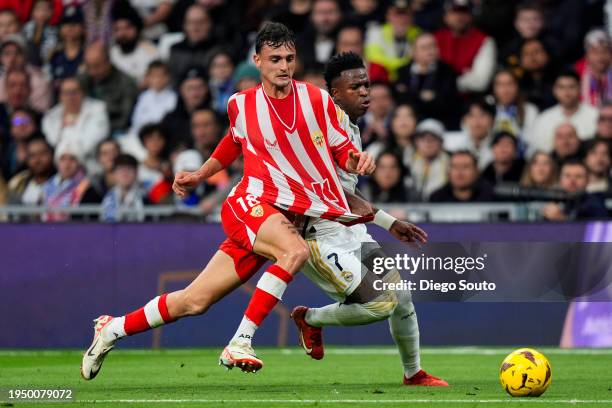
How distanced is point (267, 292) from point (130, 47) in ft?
31.9

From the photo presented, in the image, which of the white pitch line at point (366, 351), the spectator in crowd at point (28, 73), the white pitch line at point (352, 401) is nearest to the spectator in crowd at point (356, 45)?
the white pitch line at point (366, 351)

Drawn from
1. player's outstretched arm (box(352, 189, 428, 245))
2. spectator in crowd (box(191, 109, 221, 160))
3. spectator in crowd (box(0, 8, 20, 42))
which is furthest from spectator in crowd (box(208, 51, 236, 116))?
player's outstretched arm (box(352, 189, 428, 245))

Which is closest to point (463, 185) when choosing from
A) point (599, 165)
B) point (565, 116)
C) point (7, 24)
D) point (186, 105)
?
point (599, 165)

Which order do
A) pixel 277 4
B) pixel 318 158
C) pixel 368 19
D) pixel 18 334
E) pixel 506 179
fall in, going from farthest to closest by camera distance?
1. pixel 277 4
2. pixel 368 19
3. pixel 506 179
4. pixel 18 334
5. pixel 318 158

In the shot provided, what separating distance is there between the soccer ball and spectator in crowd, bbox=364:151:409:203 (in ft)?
20.4

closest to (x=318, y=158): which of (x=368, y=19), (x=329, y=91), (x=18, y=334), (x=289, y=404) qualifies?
(x=329, y=91)

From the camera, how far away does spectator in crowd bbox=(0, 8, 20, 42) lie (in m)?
18.1

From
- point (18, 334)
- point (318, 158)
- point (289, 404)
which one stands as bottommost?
point (18, 334)

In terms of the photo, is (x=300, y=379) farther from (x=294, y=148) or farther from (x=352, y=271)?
(x=294, y=148)

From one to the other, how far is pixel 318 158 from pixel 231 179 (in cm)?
625

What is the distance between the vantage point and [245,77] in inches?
635

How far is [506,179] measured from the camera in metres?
14.7

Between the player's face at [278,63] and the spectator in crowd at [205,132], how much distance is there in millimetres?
6946

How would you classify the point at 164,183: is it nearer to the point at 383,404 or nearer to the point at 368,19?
the point at 368,19
